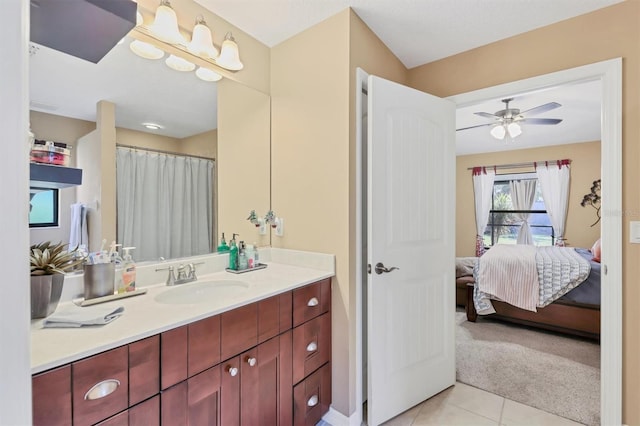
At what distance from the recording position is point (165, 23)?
4.83ft

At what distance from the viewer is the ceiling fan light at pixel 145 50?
1479 mm

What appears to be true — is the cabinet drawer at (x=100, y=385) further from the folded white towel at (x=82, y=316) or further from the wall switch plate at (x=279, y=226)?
the wall switch plate at (x=279, y=226)

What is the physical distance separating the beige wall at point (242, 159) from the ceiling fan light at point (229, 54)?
131 millimetres

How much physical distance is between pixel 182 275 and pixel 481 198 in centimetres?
581

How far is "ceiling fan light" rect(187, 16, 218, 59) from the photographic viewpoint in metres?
1.61

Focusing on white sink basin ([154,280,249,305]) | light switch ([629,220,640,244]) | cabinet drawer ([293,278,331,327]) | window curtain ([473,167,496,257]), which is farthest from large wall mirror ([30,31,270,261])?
window curtain ([473,167,496,257])

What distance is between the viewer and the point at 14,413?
58 cm

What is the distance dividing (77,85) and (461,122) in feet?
12.9

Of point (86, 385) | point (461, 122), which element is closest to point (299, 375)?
point (86, 385)

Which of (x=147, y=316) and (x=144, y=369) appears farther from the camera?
(x=147, y=316)

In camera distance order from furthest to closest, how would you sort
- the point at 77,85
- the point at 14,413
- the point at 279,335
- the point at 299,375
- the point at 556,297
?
the point at 556,297 → the point at 299,375 → the point at 279,335 → the point at 77,85 → the point at 14,413

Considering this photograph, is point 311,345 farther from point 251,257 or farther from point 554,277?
point 554,277

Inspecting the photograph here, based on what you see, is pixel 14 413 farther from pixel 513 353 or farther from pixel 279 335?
pixel 513 353

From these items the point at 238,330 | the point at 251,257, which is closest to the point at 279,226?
the point at 251,257
